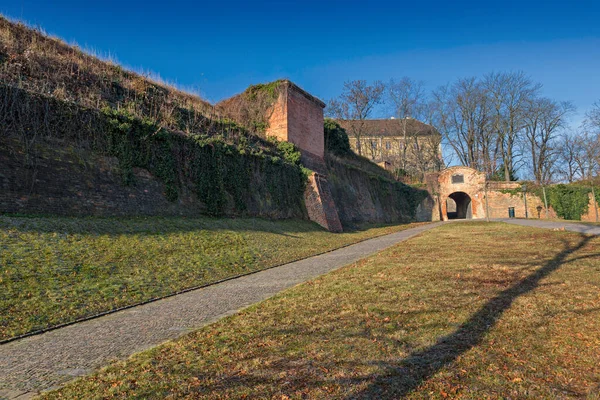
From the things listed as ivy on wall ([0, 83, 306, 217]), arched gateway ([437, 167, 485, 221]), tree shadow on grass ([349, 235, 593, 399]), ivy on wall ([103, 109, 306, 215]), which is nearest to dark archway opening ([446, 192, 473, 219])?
arched gateway ([437, 167, 485, 221])

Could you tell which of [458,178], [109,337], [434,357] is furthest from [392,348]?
[458,178]

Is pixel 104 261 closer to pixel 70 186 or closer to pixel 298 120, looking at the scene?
pixel 70 186

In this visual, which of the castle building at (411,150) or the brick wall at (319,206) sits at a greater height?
the castle building at (411,150)

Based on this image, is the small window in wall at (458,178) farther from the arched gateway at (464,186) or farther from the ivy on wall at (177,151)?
the ivy on wall at (177,151)

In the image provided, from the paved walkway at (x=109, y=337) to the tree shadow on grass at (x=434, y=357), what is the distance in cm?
266

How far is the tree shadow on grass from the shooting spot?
2.81 meters

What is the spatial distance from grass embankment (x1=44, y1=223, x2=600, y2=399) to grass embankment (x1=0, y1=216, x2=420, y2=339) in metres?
2.51

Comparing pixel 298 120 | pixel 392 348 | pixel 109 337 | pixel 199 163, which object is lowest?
pixel 109 337

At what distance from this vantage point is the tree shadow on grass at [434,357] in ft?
9.21

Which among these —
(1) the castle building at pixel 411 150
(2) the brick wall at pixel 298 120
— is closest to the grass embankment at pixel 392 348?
(2) the brick wall at pixel 298 120

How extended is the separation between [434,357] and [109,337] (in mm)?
3765

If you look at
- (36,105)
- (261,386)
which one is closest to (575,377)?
(261,386)

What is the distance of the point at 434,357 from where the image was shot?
3352 mm

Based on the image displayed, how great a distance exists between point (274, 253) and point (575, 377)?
8.94m
